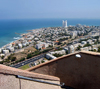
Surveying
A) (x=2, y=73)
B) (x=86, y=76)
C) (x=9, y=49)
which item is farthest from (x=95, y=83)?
(x=9, y=49)

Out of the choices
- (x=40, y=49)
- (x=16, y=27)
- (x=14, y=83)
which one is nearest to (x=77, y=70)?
(x=14, y=83)

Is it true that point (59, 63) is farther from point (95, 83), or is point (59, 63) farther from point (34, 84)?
Answer: point (34, 84)

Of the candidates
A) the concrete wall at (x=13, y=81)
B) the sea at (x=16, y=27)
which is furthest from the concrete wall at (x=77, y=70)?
the sea at (x=16, y=27)

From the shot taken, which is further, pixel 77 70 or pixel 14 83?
pixel 77 70

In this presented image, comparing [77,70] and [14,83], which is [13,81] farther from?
[77,70]

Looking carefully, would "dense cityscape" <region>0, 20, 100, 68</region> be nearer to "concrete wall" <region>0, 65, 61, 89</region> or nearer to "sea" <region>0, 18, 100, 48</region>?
"sea" <region>0, 18, 100, 48</region>

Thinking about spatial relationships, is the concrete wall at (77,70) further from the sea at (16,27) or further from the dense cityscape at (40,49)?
the sea at (16,27)

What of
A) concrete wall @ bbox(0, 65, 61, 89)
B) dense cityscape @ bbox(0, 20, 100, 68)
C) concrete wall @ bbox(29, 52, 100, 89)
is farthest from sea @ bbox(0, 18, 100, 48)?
concrete wall @ bbox(0, 65, 61, 89)

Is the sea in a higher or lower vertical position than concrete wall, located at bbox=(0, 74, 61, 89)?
lower
